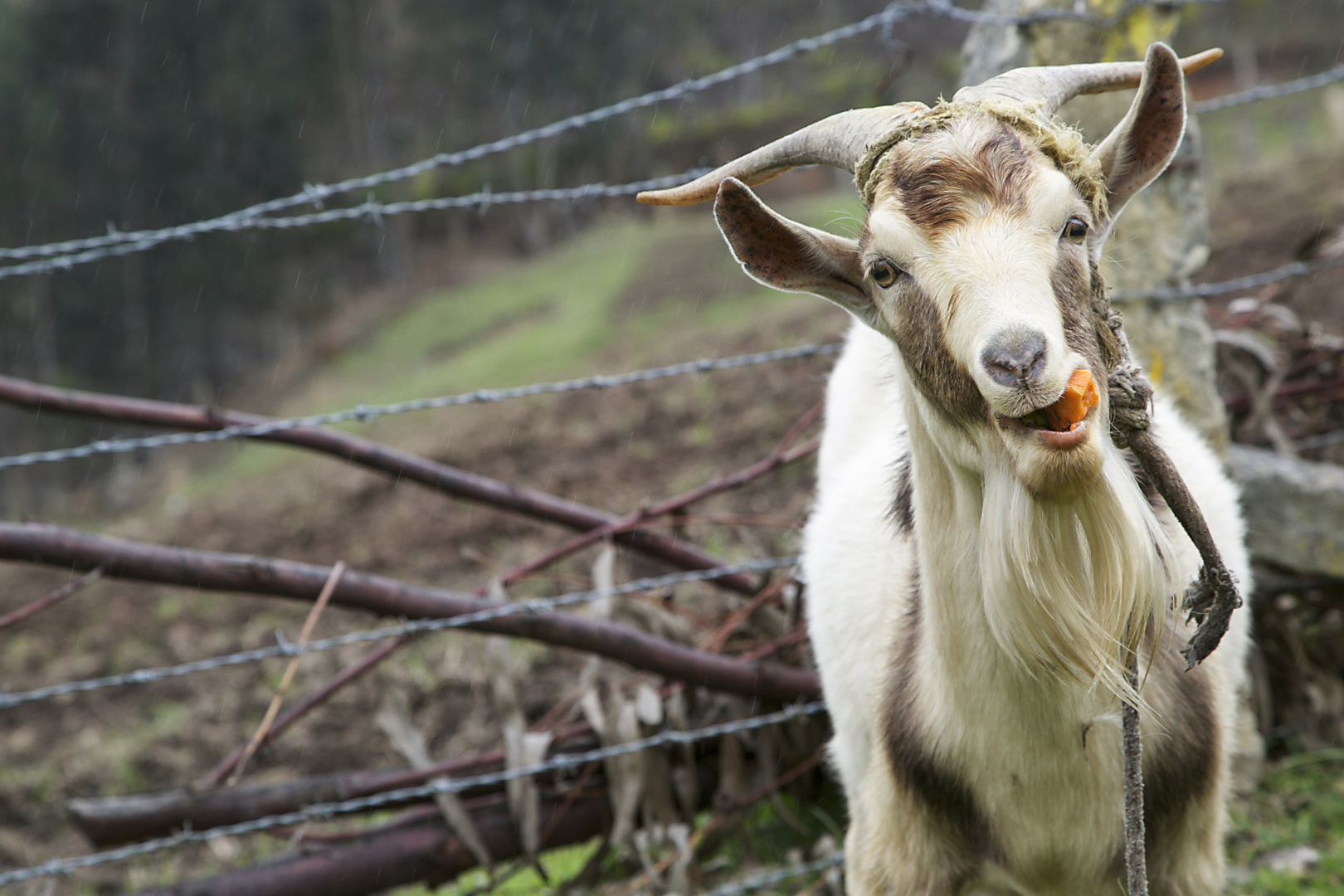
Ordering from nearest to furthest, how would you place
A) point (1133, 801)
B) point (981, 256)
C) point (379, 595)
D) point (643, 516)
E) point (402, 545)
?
point (981, 256)
point (1133, 801)
point (379, 595)
point (643, 516)
point (402, 545)

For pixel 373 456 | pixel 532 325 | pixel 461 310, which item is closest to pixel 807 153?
pixel 373 456

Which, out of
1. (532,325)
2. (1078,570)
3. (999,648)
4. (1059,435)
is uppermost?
(532,325)

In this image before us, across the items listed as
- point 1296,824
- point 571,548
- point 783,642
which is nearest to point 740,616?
point 783,642

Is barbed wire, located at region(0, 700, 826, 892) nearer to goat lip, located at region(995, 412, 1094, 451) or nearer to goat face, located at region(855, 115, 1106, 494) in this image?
goat face, located at region(855, 115, 1106, 494)

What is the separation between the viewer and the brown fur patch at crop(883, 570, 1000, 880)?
2033 millimetres

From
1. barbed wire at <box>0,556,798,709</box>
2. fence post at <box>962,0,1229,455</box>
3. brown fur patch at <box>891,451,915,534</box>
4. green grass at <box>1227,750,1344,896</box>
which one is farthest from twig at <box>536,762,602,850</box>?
fence post at <box>962,0,1229,455</box>

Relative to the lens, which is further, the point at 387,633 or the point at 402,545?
the point at 402,545

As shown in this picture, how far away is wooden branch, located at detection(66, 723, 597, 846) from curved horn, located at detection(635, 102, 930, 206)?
1.87 m

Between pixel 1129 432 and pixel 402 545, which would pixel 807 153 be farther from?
pixel 402 545

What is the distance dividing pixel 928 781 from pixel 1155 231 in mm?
2040

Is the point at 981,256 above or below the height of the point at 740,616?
above

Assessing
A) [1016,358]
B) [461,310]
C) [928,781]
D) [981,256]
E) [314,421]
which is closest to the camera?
[1016,358]

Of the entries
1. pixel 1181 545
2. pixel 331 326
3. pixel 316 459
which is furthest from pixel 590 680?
pixel 331 326

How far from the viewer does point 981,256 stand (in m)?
1.58
